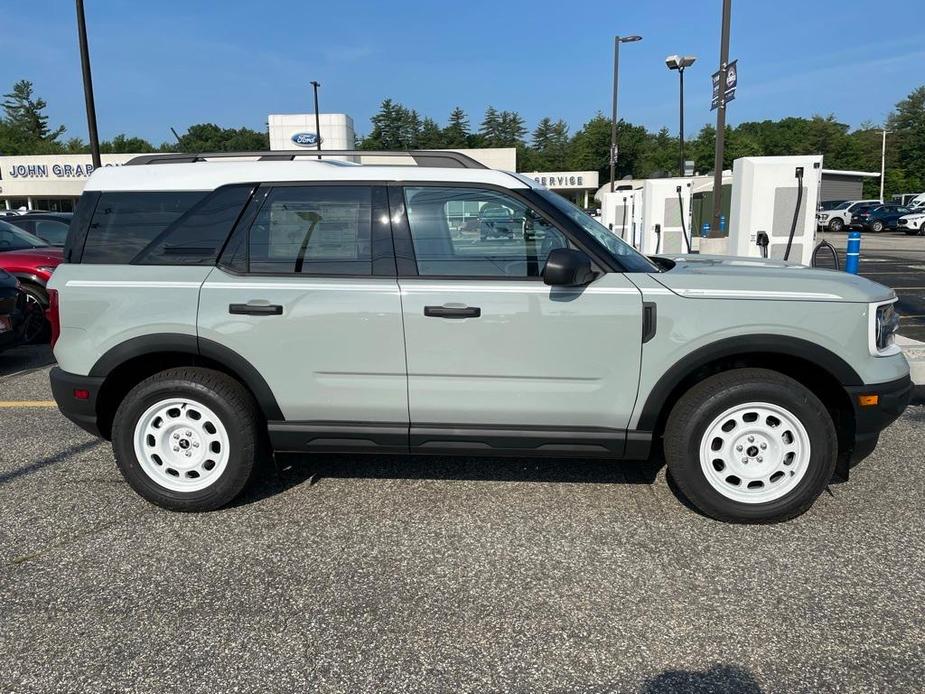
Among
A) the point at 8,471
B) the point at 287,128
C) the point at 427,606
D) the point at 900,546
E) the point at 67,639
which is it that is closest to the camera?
the point at 67,639

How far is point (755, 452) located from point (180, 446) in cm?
306

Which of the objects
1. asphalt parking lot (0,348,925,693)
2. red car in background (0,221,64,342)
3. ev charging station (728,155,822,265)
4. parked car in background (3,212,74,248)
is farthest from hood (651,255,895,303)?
parked car in background (3,212,74,248)

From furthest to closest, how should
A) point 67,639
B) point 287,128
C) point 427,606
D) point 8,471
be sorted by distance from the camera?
point 287,128, point 8,471, point 427,606, point 67,639

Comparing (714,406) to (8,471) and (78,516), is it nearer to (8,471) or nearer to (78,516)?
(78,516)

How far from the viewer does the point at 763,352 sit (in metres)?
3.45

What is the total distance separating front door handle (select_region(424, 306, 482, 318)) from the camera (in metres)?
3.44

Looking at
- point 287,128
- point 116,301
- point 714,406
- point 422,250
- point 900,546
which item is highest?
point 287,128

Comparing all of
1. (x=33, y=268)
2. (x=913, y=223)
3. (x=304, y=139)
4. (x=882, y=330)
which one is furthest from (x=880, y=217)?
(x=304, y=139)

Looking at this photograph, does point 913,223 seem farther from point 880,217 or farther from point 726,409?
point 726,409

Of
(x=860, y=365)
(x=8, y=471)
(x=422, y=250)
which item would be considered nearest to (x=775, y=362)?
(x=860, y=365)

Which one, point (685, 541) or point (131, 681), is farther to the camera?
point (685, 541)

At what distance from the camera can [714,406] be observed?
11.3 feet

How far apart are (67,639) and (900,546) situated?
12.3 feet

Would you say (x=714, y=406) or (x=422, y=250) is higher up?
(x=422, y=250)
